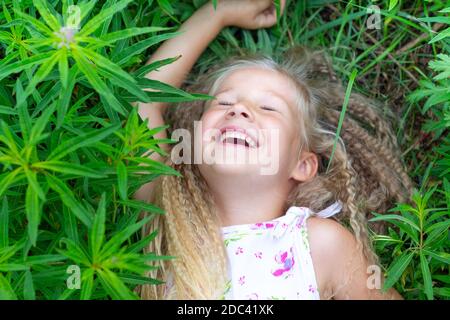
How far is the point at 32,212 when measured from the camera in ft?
5.43

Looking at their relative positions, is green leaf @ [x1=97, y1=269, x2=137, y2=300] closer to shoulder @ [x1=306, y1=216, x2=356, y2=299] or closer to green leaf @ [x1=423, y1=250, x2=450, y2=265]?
shoulder @ [x1=306, y1=216, x2=356, y2=299]

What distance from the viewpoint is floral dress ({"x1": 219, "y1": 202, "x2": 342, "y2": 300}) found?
7.70ft

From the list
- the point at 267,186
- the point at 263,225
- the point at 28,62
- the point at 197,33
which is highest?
the point at 197,33

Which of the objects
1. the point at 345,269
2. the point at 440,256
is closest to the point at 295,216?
the point at 345,269

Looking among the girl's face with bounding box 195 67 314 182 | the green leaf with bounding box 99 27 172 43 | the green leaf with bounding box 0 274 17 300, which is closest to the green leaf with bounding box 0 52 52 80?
the green leaf with bounding box 99 27 172 43

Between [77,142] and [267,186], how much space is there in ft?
3.07

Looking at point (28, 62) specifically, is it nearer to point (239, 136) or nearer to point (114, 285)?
point (114, 285)

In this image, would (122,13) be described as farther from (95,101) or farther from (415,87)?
(415,87)

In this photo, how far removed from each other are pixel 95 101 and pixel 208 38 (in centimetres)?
57

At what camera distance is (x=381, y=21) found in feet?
9.63

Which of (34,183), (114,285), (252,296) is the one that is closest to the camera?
(34,183)
